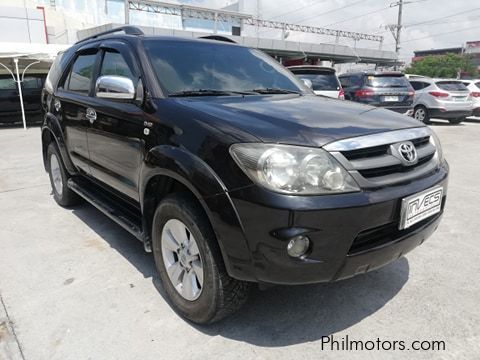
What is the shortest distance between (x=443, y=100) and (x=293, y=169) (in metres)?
12.6

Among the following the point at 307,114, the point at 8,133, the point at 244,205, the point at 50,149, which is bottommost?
the point at 8,133

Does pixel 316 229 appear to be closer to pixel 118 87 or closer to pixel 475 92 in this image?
pixel 118 87

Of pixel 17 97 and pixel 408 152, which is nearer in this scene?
pixel 408 152

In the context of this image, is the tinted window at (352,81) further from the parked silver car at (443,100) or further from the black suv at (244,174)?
the black suv at (244,174)

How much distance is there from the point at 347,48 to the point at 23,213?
37456 millimetres

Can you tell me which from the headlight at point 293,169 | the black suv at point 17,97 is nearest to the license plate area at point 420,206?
the headlight at point 293,169

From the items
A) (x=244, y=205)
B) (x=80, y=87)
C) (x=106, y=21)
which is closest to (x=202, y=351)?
(x=244, y=205)

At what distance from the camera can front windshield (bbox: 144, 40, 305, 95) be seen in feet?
9.47

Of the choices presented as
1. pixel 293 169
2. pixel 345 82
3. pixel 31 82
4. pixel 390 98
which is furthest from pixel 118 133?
pixel 31 82

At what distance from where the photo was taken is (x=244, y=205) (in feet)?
6.48

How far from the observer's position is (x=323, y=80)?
390 inches

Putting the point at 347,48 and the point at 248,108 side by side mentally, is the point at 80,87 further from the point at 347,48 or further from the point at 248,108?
the point at 347,48

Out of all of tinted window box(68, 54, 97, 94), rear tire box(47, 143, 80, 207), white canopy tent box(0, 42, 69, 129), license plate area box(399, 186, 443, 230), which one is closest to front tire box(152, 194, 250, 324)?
license plate area box(399, 186, 443, 230)

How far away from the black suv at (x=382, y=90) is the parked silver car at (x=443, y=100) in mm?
1918
